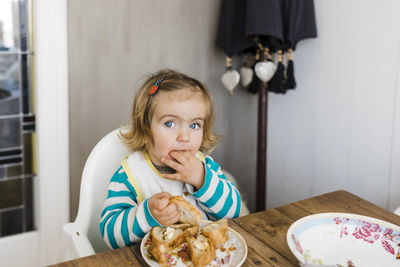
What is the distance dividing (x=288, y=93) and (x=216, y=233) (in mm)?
1293

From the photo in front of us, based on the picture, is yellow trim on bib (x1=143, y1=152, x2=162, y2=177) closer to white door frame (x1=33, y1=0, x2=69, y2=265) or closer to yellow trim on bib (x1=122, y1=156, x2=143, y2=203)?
yellow trim on bib (x1=122, y1=156, x2=143, y2=203)

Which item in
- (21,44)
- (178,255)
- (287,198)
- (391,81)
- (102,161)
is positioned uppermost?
(21,44)

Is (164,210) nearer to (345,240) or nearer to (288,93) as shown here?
(345,240)

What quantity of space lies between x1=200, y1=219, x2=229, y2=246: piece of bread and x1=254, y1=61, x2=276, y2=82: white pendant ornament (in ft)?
3.66

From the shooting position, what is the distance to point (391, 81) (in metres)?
1.45

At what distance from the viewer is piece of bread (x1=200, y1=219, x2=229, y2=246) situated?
785 mm

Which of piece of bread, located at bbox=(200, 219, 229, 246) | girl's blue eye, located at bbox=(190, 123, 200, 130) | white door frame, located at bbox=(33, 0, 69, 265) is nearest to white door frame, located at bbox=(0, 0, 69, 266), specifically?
white door frame, located at bbox=(33, 0, 69, 265)

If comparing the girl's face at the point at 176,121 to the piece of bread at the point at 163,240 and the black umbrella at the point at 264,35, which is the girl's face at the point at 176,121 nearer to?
the piece of bread at the point at 163,240

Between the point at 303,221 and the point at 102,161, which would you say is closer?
the point at 303,221

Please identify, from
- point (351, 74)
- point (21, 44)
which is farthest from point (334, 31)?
point (21, 44)

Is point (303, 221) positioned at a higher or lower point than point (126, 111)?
lower

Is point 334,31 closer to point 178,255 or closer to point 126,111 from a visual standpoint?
point 126,111

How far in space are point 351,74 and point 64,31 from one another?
126 cm

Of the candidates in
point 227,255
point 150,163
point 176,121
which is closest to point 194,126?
point 176,121
